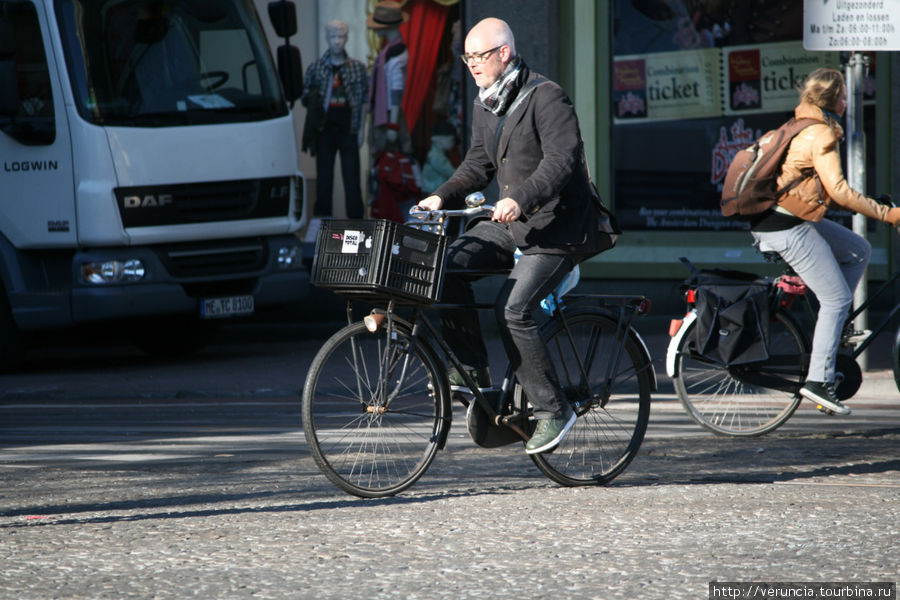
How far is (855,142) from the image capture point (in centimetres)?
922

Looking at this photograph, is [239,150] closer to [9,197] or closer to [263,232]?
[263,232]

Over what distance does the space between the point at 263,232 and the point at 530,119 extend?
5855mm

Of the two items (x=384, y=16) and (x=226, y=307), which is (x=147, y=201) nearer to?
(x=226, y=307)

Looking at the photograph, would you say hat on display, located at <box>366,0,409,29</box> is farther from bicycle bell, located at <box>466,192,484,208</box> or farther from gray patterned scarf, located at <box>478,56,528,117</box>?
bicycle bell, located at <box>466,192,484,208</box>

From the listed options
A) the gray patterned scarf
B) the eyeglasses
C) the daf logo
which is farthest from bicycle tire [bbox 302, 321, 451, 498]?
the daf logo

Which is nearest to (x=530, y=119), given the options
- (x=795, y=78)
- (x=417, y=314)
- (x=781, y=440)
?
(x=417, y=314)

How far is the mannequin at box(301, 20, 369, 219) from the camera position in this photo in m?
13.1

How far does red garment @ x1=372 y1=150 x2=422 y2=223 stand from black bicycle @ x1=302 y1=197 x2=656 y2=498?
7.30m

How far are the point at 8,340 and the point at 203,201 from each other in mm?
1837

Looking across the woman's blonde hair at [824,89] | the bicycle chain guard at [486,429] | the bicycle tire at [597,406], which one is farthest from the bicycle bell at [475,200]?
the woman's blonde hair at [824,89]

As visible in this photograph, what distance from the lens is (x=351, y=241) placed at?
203 inches

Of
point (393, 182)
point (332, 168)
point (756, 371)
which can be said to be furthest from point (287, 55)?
point (756, 371)

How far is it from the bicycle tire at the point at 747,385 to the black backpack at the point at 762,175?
62cm

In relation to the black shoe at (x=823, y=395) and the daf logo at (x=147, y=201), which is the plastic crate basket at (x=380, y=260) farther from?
the daf logo at (x=147, y=201)
